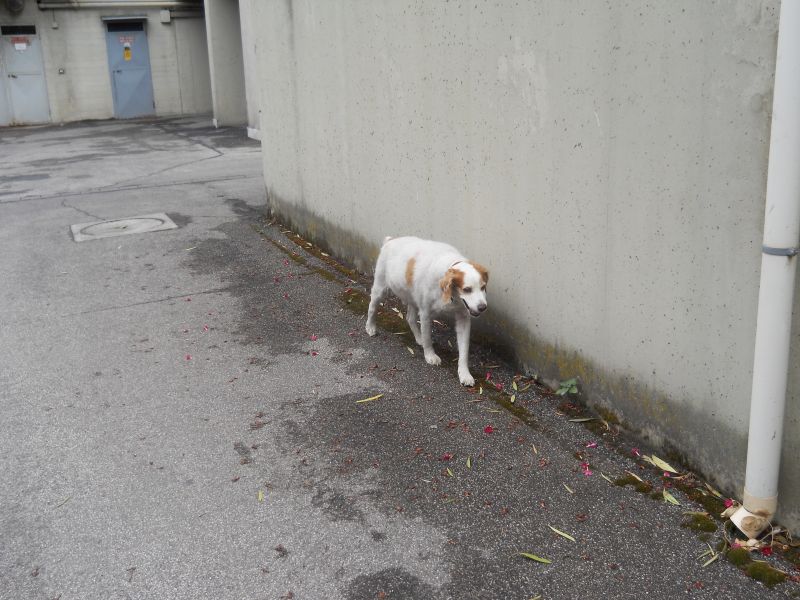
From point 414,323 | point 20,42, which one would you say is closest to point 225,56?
point 20,42

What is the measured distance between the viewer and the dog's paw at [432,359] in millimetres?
5273

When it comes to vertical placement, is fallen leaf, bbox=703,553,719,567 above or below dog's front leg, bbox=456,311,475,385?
below

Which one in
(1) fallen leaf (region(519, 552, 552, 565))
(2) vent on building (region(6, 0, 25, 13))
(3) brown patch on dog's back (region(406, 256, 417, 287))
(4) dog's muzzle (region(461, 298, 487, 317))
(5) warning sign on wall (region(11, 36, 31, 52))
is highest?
(2) vent on building (region(6, 0, 25, 13))

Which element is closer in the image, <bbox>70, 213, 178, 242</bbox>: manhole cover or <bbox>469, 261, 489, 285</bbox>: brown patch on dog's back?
<bbox>469, 261, 489, 285</bbox>: brown patch on dog's back

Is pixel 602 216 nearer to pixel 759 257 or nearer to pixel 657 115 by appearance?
pixel 657 115

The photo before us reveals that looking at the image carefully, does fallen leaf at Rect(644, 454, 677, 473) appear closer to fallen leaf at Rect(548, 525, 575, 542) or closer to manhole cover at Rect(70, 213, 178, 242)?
fallen leaf at Rect(548, 525, 575, 542)

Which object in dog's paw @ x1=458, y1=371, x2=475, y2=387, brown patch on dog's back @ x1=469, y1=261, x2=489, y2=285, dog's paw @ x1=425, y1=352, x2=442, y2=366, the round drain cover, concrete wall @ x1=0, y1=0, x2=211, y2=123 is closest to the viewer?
brown patch on dog's back @ x1=469, y1=261, x2=489, y2=285

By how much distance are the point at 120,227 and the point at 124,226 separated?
2.2 inches

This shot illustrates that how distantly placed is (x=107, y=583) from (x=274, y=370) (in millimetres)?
2245

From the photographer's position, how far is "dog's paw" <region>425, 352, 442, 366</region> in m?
5.27

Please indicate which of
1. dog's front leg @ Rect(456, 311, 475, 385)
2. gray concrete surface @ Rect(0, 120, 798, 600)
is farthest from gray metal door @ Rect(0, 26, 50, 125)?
dog's front leg @ Rect(456, 311, 475, 385)

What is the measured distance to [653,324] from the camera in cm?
384

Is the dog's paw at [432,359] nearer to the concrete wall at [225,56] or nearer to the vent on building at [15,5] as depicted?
the concrete wall at [225,56]

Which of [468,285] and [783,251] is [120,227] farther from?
[783,251]
